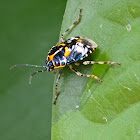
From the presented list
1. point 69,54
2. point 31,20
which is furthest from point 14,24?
point 69,54

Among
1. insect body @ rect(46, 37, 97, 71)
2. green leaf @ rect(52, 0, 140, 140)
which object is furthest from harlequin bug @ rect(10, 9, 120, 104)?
green leaf @ rect(52, 0, 140, 140)

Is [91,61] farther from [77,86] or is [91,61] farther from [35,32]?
[35,32]

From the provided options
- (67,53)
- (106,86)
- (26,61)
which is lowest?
(26,61)

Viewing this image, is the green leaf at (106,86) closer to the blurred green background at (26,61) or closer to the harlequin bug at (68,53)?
the harlequin bug at (68,53)

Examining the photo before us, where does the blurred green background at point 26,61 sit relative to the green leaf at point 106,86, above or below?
below

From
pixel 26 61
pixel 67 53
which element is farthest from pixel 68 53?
pixel 26 61

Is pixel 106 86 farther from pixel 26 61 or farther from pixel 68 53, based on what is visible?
pixel 26 61

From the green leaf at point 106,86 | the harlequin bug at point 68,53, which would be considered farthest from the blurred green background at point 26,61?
the green leaf at point 106,86
